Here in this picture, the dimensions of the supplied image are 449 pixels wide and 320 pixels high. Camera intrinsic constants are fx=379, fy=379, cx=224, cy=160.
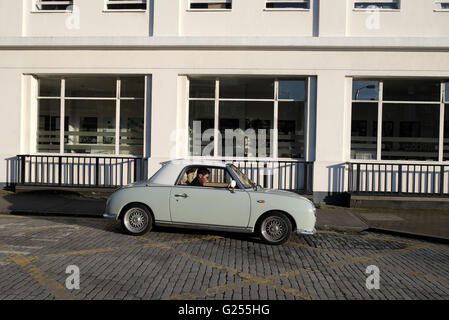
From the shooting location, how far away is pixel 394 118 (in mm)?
11898

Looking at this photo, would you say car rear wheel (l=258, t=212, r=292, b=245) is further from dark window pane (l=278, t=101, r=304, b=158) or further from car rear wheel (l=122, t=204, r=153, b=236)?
dark window pane (l=278, t=101, r=304, b=158)

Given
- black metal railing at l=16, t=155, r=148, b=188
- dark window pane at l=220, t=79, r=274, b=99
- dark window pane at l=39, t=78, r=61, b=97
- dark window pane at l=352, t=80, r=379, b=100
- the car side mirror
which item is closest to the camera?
the car side mirror

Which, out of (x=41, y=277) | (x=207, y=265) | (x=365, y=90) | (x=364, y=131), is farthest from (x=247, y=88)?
(x=41, y=277)

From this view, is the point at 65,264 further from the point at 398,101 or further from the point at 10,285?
the point at 398,101

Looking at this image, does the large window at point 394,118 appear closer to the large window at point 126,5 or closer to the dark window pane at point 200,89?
the dark window pane at point 200,89

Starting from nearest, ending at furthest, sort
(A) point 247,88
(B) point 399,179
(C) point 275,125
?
(B) point 399,179, (C) point 275,125, (A) point 247,88

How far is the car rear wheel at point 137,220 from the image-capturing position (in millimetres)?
7160

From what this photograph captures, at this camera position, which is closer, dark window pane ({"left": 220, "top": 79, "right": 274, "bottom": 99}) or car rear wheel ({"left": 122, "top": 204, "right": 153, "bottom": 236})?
car rear wheel ({"left": 122, "top": 204, "right": 153, "bottom": 236})

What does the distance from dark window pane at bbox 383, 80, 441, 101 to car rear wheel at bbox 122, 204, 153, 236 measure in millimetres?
8586

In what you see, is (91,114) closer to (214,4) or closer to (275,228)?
(214,4)

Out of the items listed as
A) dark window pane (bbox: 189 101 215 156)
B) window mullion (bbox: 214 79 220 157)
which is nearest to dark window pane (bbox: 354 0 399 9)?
window mullion (bbox: 214 79 220 157)

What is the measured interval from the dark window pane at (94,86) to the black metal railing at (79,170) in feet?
7.20

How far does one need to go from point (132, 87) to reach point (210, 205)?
23.4ft

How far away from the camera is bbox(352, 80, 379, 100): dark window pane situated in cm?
1188
